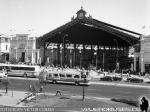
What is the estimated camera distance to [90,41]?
320 feet

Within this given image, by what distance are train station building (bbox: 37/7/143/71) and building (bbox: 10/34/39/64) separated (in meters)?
2.93

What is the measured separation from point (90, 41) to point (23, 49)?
73.0 feet

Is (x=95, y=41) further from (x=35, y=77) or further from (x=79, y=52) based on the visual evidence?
(x=35, y=77)

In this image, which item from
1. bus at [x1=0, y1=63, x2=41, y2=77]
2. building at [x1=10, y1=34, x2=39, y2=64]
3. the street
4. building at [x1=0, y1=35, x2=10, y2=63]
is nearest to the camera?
the street

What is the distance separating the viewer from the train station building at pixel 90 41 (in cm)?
7844

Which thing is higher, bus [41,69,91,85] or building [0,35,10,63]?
building [0,35,10,63]

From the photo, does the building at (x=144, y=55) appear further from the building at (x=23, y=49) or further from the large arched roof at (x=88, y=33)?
the building at (x=23, y=49)

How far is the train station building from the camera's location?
78.4 meters

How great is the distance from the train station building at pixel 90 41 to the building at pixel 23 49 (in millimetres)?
2934

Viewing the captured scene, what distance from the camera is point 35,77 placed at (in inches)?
2154

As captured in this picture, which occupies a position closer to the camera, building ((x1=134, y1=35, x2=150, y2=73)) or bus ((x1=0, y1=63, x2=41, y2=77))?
bus ((x1=0, y1=63, x2=41, y2=77))

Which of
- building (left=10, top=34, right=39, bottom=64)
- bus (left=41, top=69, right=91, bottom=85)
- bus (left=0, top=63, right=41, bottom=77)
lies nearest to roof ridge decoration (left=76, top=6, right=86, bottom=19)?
building (left=10, top=34, right=39, bottom=64)

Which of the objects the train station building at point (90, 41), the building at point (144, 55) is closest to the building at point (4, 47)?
the train station building at point (90, 41)

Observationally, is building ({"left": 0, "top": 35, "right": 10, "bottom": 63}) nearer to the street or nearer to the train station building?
the train station building
